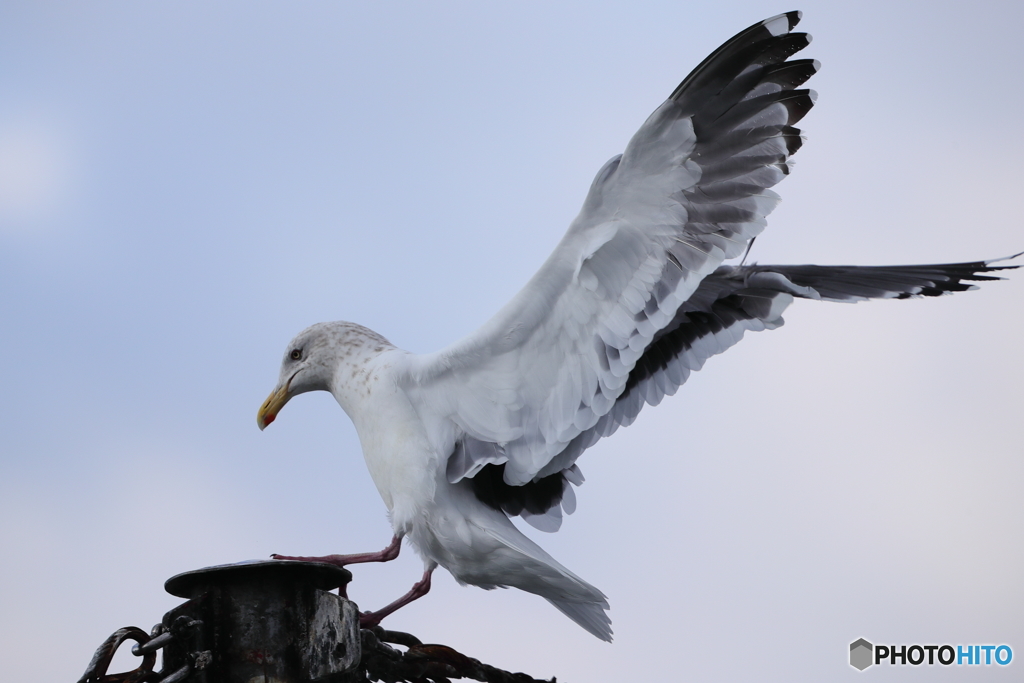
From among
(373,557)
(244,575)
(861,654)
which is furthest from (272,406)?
(861,654)

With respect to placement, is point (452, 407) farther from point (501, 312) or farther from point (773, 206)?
point (773, 206)

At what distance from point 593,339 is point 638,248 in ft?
1.22

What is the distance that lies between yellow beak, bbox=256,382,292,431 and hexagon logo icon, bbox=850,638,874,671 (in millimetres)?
3114

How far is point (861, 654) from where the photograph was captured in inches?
189

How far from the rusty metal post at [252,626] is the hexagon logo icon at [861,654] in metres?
3.55

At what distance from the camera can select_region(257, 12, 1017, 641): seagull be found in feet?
10.8

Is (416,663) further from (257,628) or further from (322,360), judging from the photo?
(322,360)

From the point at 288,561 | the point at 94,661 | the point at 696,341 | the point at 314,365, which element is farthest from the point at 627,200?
the point at 94,661

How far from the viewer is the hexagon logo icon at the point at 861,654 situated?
4.75 meters

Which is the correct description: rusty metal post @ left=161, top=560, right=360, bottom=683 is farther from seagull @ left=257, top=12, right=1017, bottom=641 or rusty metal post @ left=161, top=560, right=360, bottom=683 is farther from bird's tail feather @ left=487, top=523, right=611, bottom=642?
bird's tail feather @ left=487, top=523, right=611, bottom=642

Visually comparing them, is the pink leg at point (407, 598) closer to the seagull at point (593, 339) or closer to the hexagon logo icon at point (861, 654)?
the seagull at point (593, 339)

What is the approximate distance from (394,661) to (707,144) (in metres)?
2.06

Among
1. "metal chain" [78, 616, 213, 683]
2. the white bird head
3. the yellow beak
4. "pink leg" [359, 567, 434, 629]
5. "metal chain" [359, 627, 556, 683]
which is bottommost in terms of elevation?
"metal chain" [78, 616, 213, 683]

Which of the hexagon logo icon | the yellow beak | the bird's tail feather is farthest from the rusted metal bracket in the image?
the hexagon logo icon
